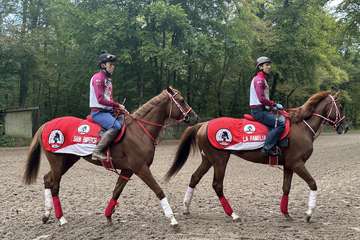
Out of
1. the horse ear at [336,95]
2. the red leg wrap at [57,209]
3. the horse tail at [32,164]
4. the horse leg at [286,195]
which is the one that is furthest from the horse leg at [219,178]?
the horse tail at [32,164]

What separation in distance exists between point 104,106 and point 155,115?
0.91 meters

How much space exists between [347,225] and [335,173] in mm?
6626

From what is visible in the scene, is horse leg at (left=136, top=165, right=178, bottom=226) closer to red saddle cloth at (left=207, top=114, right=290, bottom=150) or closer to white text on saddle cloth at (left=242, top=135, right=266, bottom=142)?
red saddle cloth at (left=207, top=114, right=290, bottom=150)

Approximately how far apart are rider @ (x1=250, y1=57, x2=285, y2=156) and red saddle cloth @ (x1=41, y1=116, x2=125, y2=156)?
2.53m

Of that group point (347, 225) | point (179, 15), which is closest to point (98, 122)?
point (347, 225)

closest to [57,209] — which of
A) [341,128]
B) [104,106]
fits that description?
Answer: [104,106]

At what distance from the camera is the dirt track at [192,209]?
6.23 meters

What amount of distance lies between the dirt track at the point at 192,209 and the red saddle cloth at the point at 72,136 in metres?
1.28

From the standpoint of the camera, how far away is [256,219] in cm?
719

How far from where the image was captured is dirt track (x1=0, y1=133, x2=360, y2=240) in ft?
20.4

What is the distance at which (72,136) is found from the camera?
22.9ft

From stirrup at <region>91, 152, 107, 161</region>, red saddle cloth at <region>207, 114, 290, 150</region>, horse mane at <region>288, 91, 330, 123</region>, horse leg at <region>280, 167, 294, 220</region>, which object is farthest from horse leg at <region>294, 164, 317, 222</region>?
stirrup at <region>91, 152, 107, 161</region>

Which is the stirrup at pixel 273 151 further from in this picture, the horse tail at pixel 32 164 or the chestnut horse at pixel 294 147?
the horse tail at pixel 32 164

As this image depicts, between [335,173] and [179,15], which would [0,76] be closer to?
[179,15]
